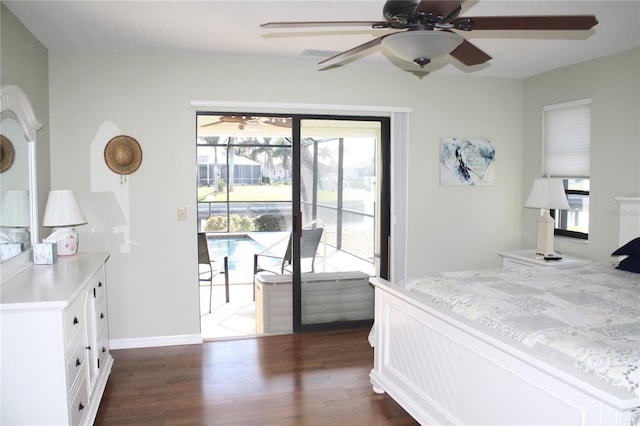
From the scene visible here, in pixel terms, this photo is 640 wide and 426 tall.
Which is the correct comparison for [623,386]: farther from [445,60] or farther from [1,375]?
[445,60]

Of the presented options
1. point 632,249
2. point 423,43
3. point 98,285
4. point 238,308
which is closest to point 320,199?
point 238,308

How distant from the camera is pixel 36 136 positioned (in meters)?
3.63

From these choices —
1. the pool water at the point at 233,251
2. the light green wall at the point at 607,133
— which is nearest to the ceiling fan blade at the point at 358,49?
the light green wall at the point at 607,133

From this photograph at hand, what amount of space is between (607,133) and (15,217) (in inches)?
173

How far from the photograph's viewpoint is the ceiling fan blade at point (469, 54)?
2.47m

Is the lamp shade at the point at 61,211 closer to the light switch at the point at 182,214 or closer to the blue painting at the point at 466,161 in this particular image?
the light switch at the point at 182,214

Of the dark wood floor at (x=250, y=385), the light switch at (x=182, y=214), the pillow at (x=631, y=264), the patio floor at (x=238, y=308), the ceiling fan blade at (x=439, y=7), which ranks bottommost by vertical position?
the dark wood floor at (x=250, y=385)

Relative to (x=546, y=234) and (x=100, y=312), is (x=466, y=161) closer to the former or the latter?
(x=546, y=234)

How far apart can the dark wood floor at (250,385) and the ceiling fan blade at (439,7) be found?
2.23 metres

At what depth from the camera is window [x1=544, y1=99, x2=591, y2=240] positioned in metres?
4.45

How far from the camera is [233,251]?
6.18m

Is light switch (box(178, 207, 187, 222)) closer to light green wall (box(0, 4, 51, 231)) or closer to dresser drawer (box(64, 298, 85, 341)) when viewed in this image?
light green wall (box(0, 4, 51, 231))

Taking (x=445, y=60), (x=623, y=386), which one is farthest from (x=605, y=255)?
(x=623, y=386)

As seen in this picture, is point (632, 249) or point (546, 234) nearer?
point (632, 249)
